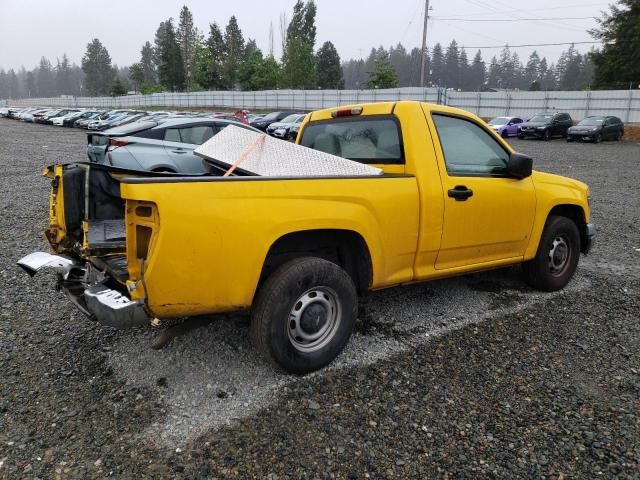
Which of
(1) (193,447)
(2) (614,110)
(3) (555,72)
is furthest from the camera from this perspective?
(3) (555,72)

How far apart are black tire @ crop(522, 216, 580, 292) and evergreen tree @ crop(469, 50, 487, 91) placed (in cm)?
12658

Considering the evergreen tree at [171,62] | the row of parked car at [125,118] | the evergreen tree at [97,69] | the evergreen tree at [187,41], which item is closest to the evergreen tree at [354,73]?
the evergreen tree at [187,41]

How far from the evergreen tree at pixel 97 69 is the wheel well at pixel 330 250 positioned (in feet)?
440

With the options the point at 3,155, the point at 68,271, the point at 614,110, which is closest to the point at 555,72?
the point at 614,110

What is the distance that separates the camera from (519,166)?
4281mm

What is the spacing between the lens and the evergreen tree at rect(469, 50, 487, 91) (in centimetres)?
12369

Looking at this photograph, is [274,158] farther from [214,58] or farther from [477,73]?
[477,73]

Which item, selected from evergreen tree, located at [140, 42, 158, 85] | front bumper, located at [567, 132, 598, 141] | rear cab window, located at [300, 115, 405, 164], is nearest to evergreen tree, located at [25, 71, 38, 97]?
evergreen tree, located at [140, 42, 158, 85]

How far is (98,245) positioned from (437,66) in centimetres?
13624

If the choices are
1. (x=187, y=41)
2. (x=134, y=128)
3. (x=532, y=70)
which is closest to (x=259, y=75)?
(x=187, y=41)

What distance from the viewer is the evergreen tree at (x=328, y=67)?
7938cm

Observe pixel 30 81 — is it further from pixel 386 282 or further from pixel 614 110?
pixel 386 282

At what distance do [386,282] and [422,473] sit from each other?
4.78 ft

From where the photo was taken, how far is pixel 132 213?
2820mm
